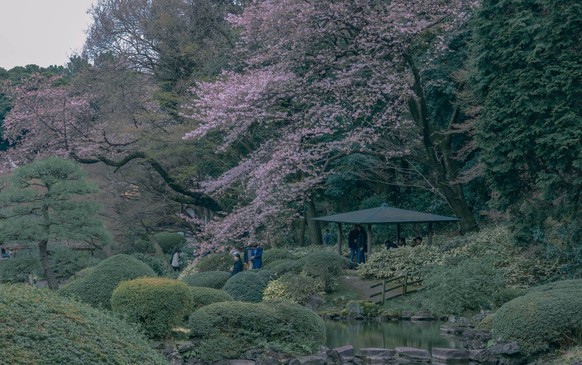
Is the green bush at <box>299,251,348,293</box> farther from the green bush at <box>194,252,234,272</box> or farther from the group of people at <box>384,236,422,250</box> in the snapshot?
the green bush at <box>194,252,234,272</box>

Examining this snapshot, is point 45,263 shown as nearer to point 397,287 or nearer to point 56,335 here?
point 397,287

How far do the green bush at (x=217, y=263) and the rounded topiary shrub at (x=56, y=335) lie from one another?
17566 millimetres

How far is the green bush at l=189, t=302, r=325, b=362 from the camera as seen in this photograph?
40.7ft

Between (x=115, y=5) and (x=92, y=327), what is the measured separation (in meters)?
29.9

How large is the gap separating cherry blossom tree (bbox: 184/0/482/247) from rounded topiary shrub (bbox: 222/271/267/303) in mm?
4355

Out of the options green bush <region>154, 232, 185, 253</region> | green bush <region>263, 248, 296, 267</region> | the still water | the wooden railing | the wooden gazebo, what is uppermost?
the wooden gazebo

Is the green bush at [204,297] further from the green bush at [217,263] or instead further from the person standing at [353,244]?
the person standing at [353,244]

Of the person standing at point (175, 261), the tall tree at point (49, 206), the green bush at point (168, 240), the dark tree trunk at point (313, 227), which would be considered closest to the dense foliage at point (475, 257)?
the dark tree trunk at point (313, 227)

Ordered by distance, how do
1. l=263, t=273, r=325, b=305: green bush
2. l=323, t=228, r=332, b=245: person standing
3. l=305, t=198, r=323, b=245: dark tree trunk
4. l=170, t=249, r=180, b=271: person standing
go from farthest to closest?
l=170, t=249, r=180, b=271: person standing → l=323, t=228, r=332, b=245: person standing → l=305, t=198, r=323, b=245: dark tree trunk → l=263, t=273, r=325, b=305: green bush

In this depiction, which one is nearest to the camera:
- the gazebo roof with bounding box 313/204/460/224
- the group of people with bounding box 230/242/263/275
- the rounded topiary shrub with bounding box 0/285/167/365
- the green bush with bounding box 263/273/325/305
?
the rounded topiary shrub with bounding box 0/285/167/365

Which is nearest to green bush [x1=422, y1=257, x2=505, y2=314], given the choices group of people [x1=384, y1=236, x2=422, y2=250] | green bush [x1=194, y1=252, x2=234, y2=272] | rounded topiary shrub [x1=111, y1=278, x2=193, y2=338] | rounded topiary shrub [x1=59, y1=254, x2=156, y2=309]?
group of people [x1=384, y1=236, x2=422, y2=250]

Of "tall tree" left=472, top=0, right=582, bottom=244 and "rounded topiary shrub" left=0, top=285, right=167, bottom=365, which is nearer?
"rounded topiary shrub" left=0, top=285, right=167, bottom=365

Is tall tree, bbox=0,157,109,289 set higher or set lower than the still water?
higher

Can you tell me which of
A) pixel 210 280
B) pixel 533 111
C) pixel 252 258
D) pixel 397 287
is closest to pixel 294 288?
pixel 210 280
